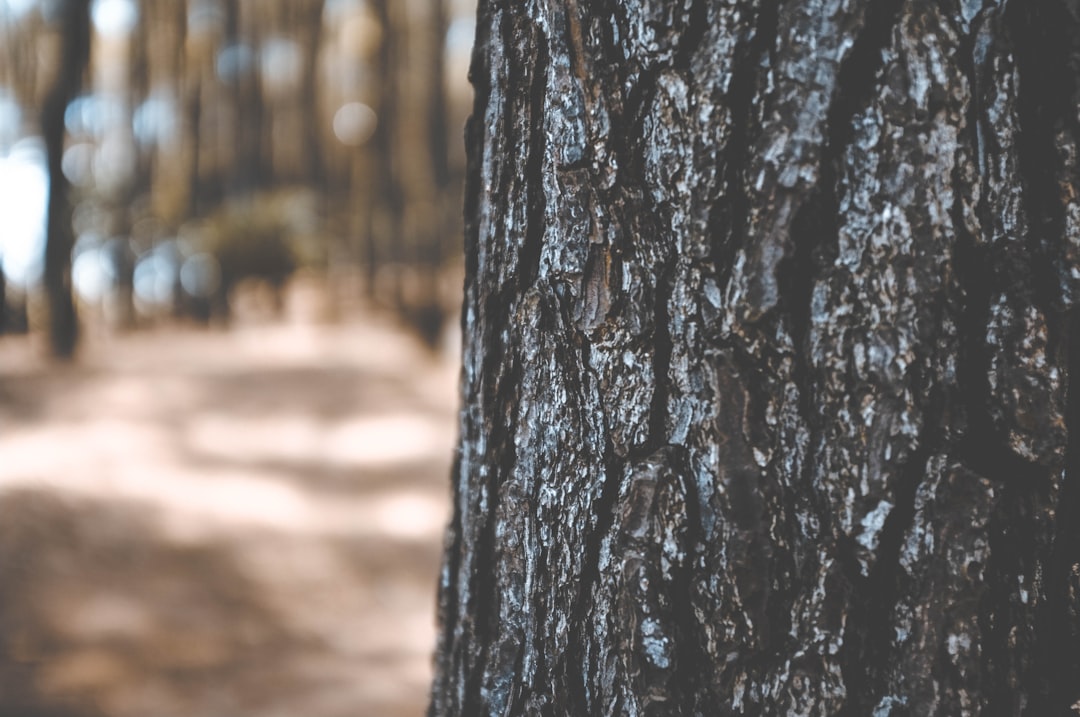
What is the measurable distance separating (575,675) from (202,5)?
21.5 metres

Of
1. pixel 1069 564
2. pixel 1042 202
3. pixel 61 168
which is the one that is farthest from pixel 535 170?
pixel 61 168

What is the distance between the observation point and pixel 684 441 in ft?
3.13

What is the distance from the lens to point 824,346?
89 centimetres

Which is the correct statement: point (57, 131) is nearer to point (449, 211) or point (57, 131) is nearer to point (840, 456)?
point (449, 211)

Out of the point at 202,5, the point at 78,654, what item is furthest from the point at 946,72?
the point at 202,5

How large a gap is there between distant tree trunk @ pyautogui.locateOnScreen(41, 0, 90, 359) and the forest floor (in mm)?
552

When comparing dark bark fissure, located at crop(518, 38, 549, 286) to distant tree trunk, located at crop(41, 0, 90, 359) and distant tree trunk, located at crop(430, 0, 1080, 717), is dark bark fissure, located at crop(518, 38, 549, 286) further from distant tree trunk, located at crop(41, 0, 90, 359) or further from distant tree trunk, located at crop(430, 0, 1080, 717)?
distant tree trunk, located at crop(41, 0, 90, 359)

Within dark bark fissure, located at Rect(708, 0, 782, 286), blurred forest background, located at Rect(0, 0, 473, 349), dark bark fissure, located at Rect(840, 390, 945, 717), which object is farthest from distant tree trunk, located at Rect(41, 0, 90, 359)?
dark bark fissure, located at Rect(840, 390, 945, 717)

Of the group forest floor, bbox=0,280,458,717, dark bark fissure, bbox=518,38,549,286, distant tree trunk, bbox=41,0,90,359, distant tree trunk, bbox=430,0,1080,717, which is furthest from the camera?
distant tree trunk, bbox=41,0,90,359

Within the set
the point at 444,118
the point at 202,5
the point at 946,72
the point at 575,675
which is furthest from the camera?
the point at 202,5

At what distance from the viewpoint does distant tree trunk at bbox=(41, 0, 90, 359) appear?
9.63m

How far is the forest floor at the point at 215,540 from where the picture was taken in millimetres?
3719

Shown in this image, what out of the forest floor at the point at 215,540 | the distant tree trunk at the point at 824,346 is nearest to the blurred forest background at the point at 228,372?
the forest floor at the point at 215,540

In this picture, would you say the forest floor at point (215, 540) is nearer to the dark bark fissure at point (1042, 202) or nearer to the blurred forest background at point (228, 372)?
the blurred forest background at point (228, 372)
